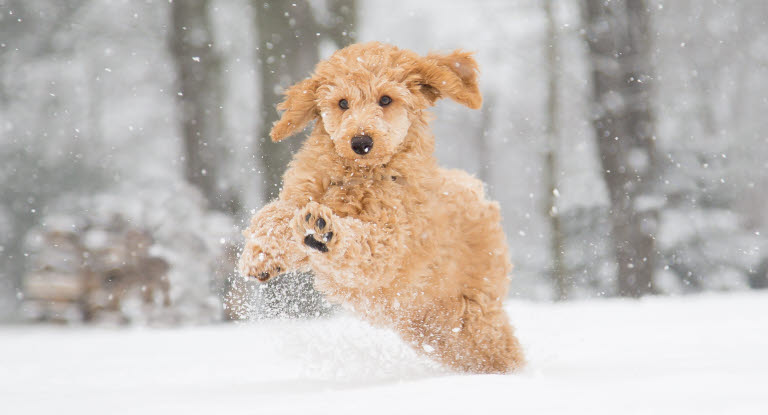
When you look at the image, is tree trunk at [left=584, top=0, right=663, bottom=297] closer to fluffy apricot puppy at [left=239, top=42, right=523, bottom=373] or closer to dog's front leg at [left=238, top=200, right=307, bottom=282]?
fluffy apricot puppy at [left=239, top=42, right=523, bottom=373]

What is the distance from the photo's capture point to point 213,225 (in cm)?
730

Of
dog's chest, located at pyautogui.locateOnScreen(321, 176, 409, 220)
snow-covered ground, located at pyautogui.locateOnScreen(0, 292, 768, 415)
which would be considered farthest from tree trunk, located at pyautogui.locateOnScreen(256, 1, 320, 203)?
dog's chest, located at pyautogui.locateOnScreen(321, 176, 409, 220)

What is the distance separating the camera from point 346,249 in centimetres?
274

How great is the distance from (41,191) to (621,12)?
9.10 meters

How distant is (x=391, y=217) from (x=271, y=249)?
0.65 metres

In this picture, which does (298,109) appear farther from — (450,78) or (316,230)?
(316,230)

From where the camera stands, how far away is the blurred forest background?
7.21 m

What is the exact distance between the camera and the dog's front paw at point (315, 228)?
2607 mm

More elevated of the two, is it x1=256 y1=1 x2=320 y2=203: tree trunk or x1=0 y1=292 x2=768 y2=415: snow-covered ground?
x1=256 y1=1 x2=320 y2=203: tree trunk

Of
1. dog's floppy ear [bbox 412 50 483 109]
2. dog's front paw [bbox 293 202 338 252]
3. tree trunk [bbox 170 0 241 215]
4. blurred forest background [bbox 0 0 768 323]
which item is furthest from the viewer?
tree trunk [bbox 170 0 241 215]

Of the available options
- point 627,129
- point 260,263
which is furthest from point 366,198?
point 627,129

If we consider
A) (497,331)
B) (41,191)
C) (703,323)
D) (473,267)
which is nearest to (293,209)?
(473,267)

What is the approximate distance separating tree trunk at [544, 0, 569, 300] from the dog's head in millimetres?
6536

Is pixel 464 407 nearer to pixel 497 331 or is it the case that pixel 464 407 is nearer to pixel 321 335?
pixel 497 331
